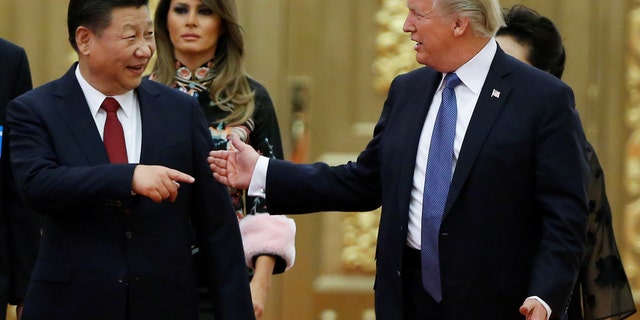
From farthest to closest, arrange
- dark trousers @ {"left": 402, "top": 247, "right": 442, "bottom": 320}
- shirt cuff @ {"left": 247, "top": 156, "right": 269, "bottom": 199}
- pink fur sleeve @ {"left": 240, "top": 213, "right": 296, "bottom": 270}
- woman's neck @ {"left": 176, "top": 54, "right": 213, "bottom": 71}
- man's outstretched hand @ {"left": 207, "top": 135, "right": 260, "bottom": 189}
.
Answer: woman's neck @ {"left": 176, "top": 54, "right": 213, "bottom": 71} → pink fur sleeve @ {"left": 240, "top": 213, "right": 296, "bottom": 270} → shirt cuff @ {"left": 247, "top": 156, "right": 269, "bottom": 199} → man's outstretched hand @ {"left": 207, "top": 135, "right": 260, "bottom": 189} → dark trousers @ {"left": 402, "top": 247, "right": 442, "bottom": 320}

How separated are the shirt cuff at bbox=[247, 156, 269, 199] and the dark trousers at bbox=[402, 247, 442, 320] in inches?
20.7

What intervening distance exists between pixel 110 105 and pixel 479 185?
1004 millimetres

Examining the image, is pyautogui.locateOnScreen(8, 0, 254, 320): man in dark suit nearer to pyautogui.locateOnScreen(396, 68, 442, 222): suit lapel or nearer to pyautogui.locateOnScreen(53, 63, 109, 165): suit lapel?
pyautogui.locateOnScreen(53, 63, 109, 165): suit lapel

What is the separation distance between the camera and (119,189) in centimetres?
344

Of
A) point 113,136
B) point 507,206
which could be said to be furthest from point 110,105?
point 507,206

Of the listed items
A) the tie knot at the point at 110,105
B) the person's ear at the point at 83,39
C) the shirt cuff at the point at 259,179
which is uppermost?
the person's ear at the point at 83,39

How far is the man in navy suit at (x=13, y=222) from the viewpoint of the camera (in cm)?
433

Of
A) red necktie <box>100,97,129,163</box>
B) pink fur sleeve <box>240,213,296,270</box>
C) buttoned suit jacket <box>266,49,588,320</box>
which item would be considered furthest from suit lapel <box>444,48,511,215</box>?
pink fur sleeve <box>240,213,296,270</box>

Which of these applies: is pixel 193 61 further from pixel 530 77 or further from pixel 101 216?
pixel 530 77

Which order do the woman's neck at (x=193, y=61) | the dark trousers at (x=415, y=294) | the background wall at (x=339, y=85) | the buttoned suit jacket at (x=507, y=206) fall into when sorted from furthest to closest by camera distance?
the background wall at (x=339, y=85)
the woman's neck at (x=193, y=61)
the dark trousers at (x=415, y=294)
the buttoned suit jacket at (x=507, y=206)

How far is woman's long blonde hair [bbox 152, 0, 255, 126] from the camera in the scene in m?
4.44

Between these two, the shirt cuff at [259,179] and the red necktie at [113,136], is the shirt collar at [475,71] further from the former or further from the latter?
the red necktie at [113,136]

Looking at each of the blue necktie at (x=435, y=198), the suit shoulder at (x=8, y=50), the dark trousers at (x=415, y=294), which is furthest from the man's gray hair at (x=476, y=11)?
the suit shoulder at (x=8, y=50)

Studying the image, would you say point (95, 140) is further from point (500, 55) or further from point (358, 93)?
point (358, 93)
